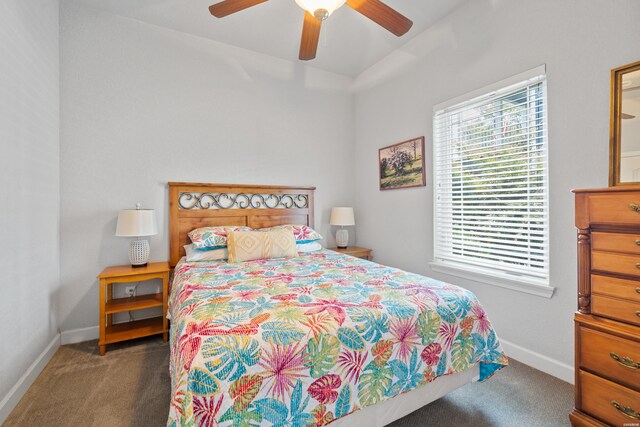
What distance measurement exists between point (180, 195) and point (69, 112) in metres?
1.14

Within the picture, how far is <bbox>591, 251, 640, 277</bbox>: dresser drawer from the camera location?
4.33 ft

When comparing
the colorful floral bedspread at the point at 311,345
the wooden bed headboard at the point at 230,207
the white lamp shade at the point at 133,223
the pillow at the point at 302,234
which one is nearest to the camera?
the colorful floral bedspread at the point at 311,345

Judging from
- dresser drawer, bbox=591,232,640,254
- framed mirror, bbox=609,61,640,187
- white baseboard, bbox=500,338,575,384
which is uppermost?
framed mirror, bbox=609,61,640,187

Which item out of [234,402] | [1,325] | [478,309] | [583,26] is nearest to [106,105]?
[1,325]

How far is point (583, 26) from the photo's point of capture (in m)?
1.85

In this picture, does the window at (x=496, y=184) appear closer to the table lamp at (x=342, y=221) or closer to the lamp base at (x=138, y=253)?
the table lamp at (x=342, y=221)

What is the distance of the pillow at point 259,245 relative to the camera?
2.60 metres

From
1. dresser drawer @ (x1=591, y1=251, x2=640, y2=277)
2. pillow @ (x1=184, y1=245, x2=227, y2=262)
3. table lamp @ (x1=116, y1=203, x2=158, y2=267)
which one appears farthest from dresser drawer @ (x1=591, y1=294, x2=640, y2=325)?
table lamp @ (x1=116, y1=203, x2=158, y2=267)

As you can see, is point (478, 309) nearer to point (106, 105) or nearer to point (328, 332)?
point (328, 332)

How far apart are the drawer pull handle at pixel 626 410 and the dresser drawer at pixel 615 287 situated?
0.50 metres

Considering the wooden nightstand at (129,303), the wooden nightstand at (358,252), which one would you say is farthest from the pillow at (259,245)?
the wooden nightstand at (358,252)

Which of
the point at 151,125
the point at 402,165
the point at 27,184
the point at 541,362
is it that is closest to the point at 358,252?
the point at 402,165

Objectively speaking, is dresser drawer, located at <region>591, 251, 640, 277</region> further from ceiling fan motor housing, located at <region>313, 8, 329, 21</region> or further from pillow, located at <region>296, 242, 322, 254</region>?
pillow, located at <region>296, 242, 322, 254</region>

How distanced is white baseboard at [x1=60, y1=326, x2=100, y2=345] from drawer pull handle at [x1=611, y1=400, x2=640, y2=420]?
12.2 ft
